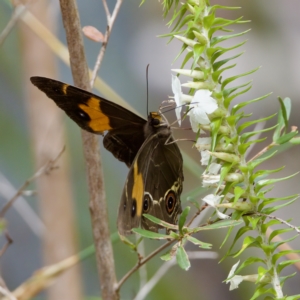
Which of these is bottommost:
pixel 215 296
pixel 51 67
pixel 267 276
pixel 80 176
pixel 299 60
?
pixel 215 296

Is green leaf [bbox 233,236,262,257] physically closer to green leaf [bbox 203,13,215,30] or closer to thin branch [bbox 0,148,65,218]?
green leaf [bbox 203,13,215,30]

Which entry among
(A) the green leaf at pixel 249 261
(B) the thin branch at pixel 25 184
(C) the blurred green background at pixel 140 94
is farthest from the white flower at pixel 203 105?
(C) the blurred green background at pixel 140 94

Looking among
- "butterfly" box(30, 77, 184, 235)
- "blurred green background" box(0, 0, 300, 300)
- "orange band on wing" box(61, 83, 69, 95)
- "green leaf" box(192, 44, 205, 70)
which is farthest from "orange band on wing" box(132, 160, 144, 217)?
"blurred green background" box(0, 0, 300, 300)

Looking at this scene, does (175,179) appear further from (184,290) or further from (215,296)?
(215,296)

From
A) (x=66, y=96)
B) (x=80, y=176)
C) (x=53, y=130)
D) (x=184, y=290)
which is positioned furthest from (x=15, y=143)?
(x=66, y=96)

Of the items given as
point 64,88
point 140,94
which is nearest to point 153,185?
point 64,88

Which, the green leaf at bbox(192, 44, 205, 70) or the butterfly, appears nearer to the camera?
the green leaf at bbox(192, 44, 205, 70)

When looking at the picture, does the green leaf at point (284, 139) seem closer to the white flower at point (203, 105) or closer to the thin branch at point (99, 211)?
the white flower at point (203, 105)
